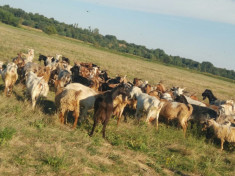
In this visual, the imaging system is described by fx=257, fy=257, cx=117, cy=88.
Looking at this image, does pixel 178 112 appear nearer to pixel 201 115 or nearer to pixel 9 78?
pixel 201 115

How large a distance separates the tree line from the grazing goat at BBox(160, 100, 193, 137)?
305ft

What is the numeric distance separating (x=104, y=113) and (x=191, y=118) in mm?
5081

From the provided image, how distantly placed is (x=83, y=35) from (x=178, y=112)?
399ft

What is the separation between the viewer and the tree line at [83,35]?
10783cm

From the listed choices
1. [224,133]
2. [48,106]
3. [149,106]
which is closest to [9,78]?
[48,106]

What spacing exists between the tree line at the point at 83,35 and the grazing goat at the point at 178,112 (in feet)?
305

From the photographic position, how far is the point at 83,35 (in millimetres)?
127750

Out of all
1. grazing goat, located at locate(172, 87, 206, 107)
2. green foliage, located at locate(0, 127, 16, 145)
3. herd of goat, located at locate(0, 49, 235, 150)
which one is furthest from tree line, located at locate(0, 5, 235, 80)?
green foliage, located at locate(0, 127, 16, 145)

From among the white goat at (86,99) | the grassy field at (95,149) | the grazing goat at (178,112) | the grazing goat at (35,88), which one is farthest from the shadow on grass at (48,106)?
the grazing goat at (178,112)

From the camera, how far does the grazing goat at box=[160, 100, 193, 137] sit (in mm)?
10883

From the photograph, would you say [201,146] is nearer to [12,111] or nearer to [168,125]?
[168,125]

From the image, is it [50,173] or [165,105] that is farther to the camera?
[165,105]

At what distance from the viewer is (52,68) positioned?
52.0 feet

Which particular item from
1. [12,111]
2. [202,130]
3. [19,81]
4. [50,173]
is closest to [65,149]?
[50,173]
